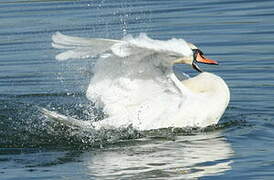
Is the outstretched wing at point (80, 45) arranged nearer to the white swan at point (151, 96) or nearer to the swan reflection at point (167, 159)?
the white swan at point (151, 96)

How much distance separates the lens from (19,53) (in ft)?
49.5

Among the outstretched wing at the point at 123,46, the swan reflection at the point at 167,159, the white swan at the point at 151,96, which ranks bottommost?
the swan reflection at the point at 167,159

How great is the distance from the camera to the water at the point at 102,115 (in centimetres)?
898

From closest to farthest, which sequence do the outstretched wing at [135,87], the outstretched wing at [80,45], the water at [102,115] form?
the water at [102,115], the outstretched wing at [80,45], the outstretched wing at [135,87]

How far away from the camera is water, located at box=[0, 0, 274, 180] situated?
29.5 feet

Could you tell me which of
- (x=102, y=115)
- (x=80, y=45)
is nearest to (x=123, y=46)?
(x=80, y=45)

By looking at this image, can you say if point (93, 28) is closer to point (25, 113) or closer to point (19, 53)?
point (19, 53)

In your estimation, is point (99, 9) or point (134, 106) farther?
point (99, 9)

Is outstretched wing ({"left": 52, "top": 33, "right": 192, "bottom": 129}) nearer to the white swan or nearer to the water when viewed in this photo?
the white swan

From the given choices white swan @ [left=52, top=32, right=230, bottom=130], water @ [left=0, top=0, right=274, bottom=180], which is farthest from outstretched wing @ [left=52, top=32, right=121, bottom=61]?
water @ [left=0, top=0, right=274, bottom=180]

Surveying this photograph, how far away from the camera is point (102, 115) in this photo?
11.2 metres

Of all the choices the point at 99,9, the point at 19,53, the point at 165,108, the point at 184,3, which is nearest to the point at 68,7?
the point at 99,9

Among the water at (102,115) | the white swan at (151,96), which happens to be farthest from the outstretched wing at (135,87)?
the water at (102,115)

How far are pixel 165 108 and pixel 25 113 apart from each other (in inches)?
81.2
